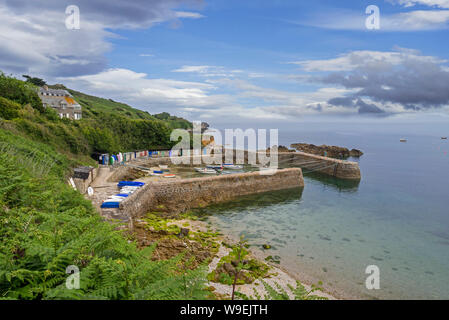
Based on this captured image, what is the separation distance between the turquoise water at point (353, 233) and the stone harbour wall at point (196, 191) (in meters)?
1.79

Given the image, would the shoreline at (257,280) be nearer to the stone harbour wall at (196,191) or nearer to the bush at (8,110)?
the stone harbour wall at (196,191)

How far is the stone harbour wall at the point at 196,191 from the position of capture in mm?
23180

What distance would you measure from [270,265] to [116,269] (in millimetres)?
13194

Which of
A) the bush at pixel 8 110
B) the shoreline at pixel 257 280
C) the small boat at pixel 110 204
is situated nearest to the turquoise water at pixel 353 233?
the shoreline at pixel 257 280

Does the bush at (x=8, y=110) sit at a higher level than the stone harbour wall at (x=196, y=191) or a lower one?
higher

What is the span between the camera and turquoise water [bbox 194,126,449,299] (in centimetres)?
1465

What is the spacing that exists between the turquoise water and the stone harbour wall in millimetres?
1791

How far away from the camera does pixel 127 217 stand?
56.7 ft

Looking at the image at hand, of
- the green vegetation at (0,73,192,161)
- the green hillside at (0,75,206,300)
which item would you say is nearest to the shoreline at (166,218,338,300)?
the green hillside at (0,75,206,300)

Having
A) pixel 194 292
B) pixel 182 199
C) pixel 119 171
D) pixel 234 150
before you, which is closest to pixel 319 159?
pixel 234 150

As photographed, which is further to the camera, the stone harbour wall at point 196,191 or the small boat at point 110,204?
the stone harbour wall at point 196,191

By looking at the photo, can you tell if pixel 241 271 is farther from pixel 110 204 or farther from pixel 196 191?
pixel 196 191

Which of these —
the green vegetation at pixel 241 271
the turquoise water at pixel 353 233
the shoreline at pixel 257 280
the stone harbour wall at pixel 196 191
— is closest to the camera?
the shoreline at pixel 257 280
